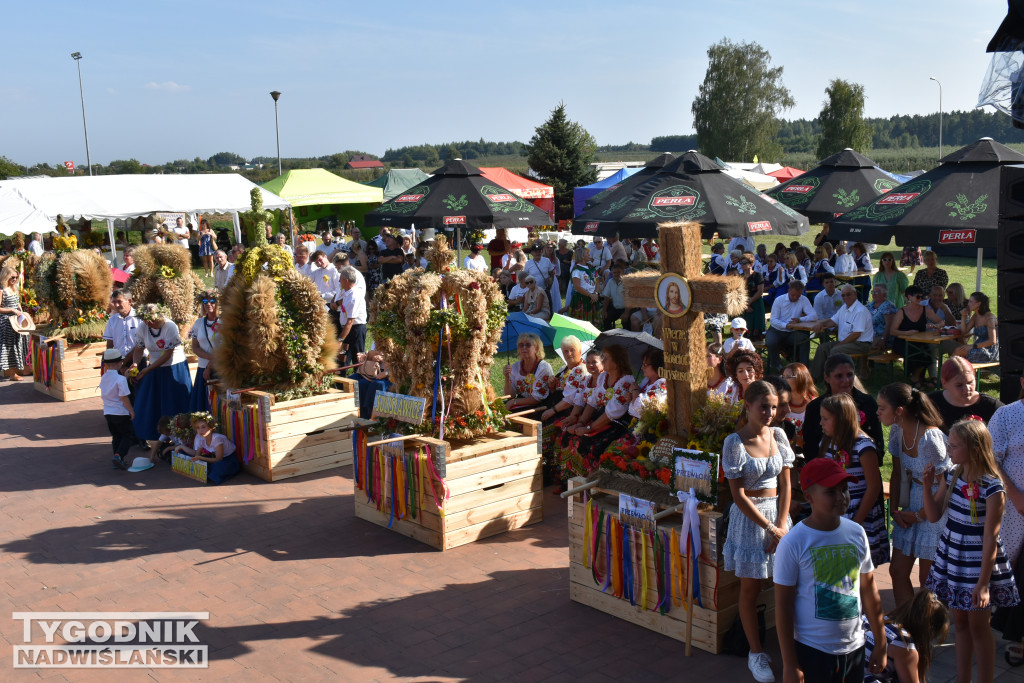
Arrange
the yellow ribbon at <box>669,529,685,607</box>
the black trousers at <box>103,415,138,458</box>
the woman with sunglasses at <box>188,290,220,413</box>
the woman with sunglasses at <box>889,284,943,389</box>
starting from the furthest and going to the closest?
the woman with sunglasses at <box>889,284,943,389</box> → the woman with sunglasses at <box>188,290,220,413</box> → the black trousers at <box>103,415,138,458</box> → the yellow ribbon at <box>669,529,685,607</box>

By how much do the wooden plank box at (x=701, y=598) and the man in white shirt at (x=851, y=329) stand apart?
6349 mm

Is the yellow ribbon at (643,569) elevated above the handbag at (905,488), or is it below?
below

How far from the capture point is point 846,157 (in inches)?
603

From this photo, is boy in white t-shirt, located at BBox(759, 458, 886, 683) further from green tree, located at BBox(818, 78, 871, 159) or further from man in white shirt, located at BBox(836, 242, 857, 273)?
green tree, located at BBox(818, 78, 871, 159)

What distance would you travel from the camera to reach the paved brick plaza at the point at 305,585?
5535mm

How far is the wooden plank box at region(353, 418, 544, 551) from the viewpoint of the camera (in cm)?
736

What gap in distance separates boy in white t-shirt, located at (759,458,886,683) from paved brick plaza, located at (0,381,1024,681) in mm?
1255

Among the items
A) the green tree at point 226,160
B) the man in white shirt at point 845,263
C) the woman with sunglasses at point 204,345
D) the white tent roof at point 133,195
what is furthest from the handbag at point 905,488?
the green tree at point 226,160

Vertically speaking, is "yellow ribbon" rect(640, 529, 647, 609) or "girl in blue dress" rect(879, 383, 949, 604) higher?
"girl in blue dress" rect(879, 383, 949, 604)

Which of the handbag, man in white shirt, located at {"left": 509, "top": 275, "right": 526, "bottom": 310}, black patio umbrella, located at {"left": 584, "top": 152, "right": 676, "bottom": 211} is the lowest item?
the handbag

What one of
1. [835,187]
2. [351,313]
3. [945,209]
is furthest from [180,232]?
[945,209]

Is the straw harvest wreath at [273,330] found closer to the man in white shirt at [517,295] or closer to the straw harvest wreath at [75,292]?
the straw harvest wreath at [75,292]

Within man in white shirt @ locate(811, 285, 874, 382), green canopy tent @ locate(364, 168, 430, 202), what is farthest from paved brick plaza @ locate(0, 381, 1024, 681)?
green canopy tent @ locate(364, 168, 430, 202)

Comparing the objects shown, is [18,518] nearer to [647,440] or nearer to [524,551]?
[524,551]
